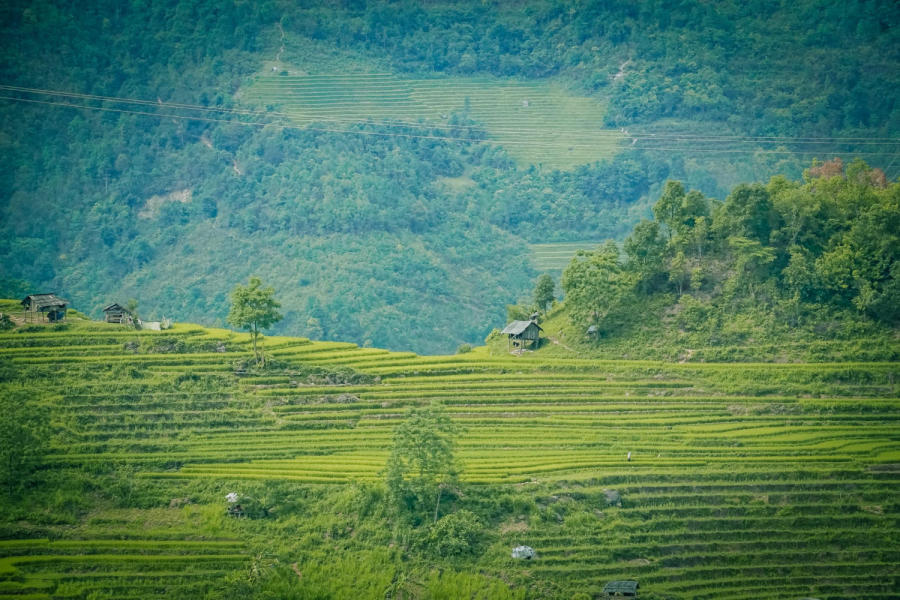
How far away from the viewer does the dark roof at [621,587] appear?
4078cm

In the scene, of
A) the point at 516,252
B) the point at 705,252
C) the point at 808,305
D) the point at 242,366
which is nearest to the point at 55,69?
the point at 516,252

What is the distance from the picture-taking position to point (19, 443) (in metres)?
47.5

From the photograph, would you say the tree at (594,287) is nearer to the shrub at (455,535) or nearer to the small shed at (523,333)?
the small shed at (523,333)

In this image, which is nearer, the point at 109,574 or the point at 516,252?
the point at 109,574

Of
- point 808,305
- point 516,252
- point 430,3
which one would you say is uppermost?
point 430,3

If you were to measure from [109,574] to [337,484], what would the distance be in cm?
915

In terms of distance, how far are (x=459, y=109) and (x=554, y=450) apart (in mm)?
48622

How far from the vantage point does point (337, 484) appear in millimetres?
46906

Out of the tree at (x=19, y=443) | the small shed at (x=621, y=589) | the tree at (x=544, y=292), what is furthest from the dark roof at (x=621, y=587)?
the tree at (x=19, y=443)

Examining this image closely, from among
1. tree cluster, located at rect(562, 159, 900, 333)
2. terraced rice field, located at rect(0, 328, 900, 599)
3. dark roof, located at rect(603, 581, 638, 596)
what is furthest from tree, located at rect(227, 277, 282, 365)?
dark roof, located at rect(603, 581, 638, 596)

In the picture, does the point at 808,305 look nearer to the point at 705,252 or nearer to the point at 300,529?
the point at 705,252

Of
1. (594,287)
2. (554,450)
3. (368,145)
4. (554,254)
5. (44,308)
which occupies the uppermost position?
(368,145)

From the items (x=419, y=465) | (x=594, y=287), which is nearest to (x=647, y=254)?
(x=594, y=287)

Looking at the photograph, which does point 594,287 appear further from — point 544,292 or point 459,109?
point 459,109
